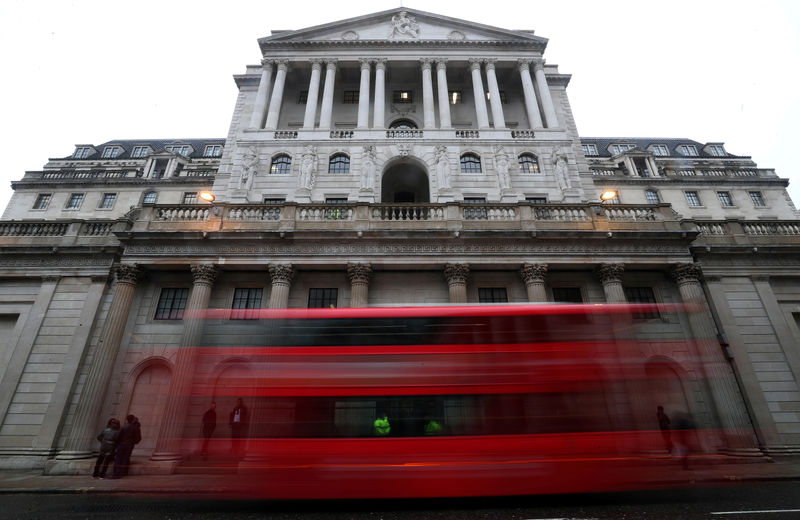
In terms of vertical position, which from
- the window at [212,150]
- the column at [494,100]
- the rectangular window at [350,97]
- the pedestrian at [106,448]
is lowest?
the pedestrian at [106,448]

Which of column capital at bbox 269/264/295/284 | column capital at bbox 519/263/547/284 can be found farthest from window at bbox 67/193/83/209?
column capital at bbox 519/263/547/284

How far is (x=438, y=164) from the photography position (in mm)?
22047

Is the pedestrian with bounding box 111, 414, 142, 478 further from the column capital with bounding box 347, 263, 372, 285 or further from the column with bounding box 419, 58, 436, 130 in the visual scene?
the column with bounding box 419, 58, 436, 130

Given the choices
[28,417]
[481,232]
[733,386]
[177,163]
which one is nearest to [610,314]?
[481,232]

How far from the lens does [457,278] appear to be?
16.1 meters

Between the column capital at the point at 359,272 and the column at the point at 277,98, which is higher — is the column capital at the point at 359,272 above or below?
below

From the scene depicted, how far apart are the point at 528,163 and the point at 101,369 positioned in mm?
24221

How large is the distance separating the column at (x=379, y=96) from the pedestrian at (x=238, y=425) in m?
20.2

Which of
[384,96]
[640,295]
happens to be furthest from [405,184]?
[640,295]

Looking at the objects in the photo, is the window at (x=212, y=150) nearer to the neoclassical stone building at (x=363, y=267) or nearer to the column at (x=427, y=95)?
the neoclassical stone building at (x=363, y=267)

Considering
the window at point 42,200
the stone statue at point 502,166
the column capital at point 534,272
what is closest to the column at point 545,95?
the stone statue at point 502,166

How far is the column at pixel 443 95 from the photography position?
24.1 meters

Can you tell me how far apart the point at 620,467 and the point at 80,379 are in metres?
19.4

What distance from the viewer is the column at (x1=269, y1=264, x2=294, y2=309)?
15609 mm
